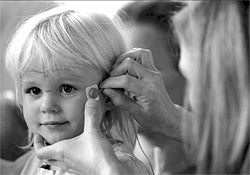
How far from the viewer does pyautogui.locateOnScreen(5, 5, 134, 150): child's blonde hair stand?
88 cm

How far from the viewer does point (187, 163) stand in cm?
141

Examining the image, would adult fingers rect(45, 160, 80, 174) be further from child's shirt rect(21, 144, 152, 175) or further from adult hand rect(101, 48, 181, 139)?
adult hand rect(101, 48, 181, 139)

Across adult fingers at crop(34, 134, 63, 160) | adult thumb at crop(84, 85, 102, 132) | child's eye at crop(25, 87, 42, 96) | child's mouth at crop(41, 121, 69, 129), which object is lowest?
adult fingers at crop(34, 134, 63, 160)

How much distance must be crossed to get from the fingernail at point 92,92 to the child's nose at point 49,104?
6 cm

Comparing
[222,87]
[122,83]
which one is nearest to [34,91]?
[122,83]

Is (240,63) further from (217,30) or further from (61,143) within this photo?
(61,143)

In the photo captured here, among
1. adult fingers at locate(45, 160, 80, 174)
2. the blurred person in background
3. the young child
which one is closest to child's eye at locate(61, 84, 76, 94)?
the young child

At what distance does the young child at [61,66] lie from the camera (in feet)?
2.90

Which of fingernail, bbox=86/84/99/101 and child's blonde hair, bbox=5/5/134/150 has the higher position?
child's blonde hair, bbox=5/5/134/150

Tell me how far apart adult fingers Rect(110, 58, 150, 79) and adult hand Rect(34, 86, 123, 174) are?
0.18ft

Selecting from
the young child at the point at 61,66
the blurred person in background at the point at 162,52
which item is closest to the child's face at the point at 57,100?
the young child at the point at 61,66

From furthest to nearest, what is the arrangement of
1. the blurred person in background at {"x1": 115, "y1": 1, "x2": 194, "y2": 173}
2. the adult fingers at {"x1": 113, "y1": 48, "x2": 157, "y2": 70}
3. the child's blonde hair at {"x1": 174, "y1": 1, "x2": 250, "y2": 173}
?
the blurred person in background at {"x1": 115, "y1": 1, "x2": 194, "y2": 173}, the adult fingers at {"x1": 113, "y1": 48, "x2": 157, "y2": 70}, the child's blonde hair at {"x1": 174, "y1": 1, "x2": 250, "y2": 173}

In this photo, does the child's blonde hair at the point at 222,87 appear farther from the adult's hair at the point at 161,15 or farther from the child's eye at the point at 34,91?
the adult's hair at the point at 161,15

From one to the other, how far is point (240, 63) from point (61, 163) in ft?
1.15
